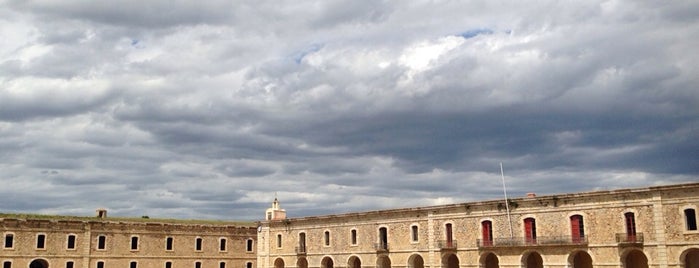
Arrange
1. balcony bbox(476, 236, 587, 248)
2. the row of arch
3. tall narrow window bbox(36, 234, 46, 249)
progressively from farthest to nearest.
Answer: tall narrow window bbox(36, 234, 46, 249)
balcony bbox(476, 236, 587, 248)
the row of arch

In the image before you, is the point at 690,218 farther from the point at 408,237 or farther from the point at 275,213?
the point at 275,213

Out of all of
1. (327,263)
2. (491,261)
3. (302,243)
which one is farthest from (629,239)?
(302,243)

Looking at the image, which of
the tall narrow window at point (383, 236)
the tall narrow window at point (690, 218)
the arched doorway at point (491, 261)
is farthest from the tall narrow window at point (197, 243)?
the tall narrow window at point (690, 218)

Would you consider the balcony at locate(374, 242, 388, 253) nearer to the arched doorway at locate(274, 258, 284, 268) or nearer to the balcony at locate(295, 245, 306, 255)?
the balcony at locate(295, 245, 306, 255)

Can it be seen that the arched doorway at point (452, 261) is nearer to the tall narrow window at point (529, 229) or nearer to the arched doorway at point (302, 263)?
the tall narrow window at point (529, 229)

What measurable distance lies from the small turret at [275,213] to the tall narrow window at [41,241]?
18.2 m

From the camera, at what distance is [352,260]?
53750mm

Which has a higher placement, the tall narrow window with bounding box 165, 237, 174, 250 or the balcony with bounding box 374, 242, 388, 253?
the tall narrow window with bounding box 165, 237, 174, 250

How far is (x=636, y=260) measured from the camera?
40438mm

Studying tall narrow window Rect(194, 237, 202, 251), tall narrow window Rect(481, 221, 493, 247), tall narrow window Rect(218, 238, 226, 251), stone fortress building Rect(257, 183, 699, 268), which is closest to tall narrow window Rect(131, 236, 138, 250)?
tall narrow window Rect(194, 237, 202, 251)

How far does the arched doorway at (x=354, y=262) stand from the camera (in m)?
53.5

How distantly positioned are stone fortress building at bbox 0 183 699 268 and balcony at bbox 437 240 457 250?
0.12 meters

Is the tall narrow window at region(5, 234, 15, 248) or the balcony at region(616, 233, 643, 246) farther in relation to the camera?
the tall narrow window at region(5, 234, 15, 248)

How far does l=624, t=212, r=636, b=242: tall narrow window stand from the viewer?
38.4m
